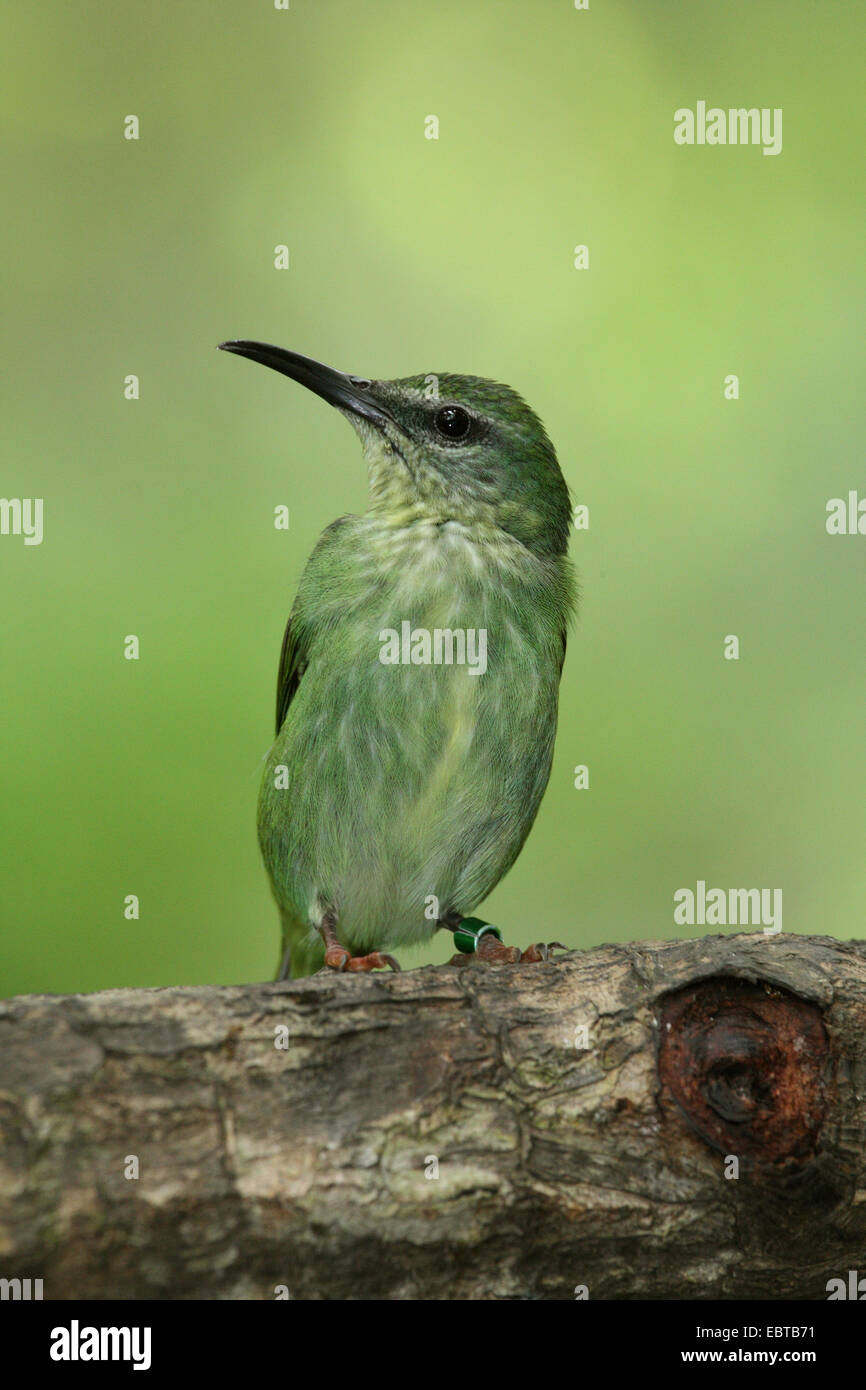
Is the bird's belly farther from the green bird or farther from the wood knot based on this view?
the wood knot

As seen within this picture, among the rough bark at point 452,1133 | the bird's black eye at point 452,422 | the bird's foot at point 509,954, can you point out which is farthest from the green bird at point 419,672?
the rough bark at point 452,1133

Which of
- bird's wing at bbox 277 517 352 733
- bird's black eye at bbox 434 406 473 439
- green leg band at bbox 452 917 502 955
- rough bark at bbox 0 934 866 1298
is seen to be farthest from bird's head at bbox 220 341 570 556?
rough bark at bbox 0 934 866 1298

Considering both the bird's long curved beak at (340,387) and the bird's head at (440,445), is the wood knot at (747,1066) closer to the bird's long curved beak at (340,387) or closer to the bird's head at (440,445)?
the bird's head at (440,445)

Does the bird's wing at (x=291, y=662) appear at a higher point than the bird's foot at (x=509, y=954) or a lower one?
higher

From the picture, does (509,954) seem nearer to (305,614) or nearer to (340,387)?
(305,614)

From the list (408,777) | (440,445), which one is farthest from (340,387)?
(408,777)
